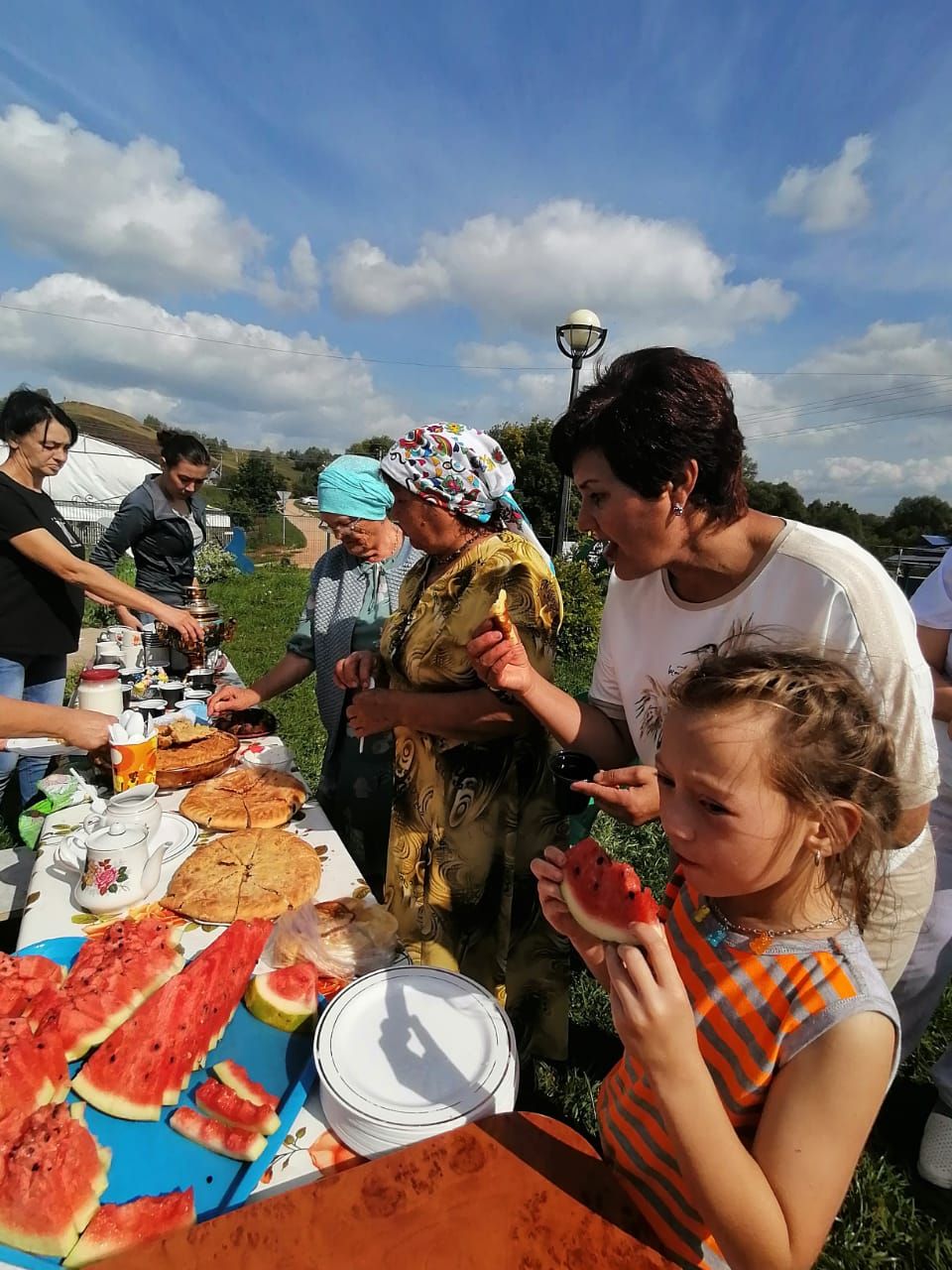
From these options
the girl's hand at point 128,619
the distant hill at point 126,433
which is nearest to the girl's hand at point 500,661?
the girl's hand at point 128,619

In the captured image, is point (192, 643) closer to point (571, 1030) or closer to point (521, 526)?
point (521, 526)

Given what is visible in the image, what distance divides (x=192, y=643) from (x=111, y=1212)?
359cm

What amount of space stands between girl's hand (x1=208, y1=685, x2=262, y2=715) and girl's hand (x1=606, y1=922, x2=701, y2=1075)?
2.90m

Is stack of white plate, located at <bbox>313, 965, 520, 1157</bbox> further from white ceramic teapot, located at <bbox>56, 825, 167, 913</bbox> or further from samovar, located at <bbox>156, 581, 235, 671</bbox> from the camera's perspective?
samovar, located at <bbox>156, 581, 235, 671</bbox>

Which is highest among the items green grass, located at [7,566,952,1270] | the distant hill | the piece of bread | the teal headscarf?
the distant hill

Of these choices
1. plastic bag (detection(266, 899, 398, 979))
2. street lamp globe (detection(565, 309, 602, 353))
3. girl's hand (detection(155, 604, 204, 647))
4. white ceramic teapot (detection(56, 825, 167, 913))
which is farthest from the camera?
street lamp globe (detection(565, 309, 602, 353))

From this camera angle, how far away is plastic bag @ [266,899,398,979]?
1661 millimetres

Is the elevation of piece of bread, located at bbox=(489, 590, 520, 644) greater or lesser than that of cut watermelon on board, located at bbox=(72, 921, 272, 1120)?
greater

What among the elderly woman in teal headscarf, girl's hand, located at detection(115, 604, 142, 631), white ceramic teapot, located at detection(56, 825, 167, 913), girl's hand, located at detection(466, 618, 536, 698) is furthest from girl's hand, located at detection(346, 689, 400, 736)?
girl's hand, located at detection(115, 604, 142, 631)

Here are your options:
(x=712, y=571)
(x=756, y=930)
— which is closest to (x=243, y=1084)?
(x=756, y=930)

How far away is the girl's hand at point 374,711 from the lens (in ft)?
7.41

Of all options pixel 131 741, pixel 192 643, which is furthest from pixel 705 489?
pixel 192 643

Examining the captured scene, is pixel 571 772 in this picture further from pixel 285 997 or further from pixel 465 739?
pixel 285 997

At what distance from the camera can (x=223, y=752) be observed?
9.32 feet
